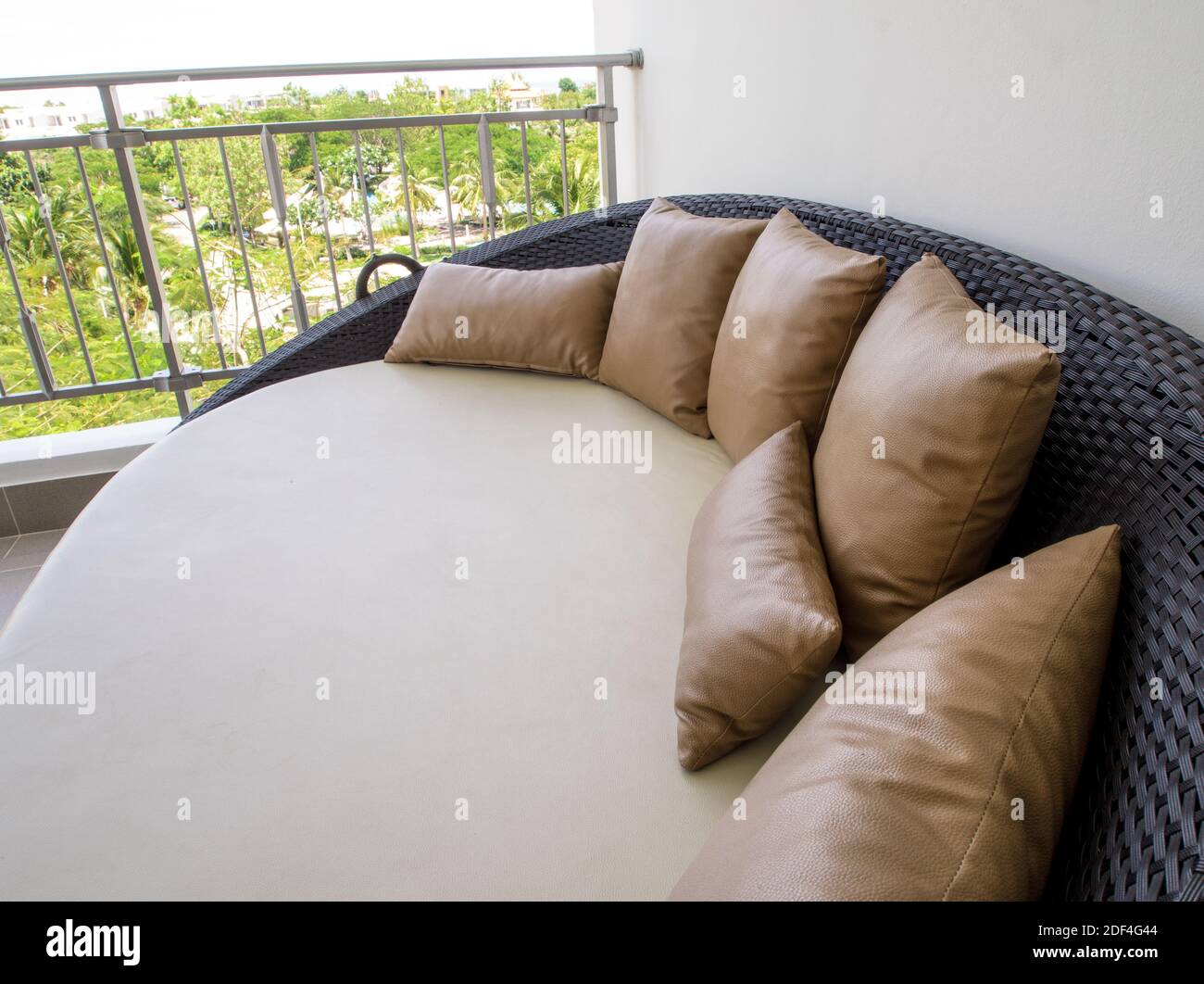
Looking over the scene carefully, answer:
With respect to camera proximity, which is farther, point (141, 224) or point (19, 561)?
point (141, 224)

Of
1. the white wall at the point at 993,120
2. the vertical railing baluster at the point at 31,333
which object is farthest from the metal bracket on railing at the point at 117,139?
the white wall at the point at 993,120

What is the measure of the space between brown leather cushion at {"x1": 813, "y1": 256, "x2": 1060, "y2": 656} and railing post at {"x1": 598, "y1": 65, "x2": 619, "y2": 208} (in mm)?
2267

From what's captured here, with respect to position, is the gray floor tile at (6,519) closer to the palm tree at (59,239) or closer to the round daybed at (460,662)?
the round daybed at (460,662)

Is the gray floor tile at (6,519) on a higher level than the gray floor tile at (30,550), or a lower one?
higher

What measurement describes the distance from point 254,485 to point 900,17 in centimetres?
156

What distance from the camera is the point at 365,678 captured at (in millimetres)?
1123

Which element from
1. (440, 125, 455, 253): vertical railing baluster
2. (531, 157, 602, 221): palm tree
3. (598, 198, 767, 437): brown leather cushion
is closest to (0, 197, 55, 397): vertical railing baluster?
(440, 125, 455, 253): vertical railing baluster

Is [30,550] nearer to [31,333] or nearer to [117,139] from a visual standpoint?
[31,333]

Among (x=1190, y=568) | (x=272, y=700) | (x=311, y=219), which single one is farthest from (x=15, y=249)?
(x=1190, y=568)

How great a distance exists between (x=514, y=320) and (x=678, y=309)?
495mm

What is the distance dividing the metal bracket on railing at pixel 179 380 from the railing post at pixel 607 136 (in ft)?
5.53

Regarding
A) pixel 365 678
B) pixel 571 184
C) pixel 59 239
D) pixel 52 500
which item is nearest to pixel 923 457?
pixel 365 678

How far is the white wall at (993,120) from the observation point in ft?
3.46

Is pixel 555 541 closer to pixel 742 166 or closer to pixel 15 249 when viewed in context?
pixel 742 166
